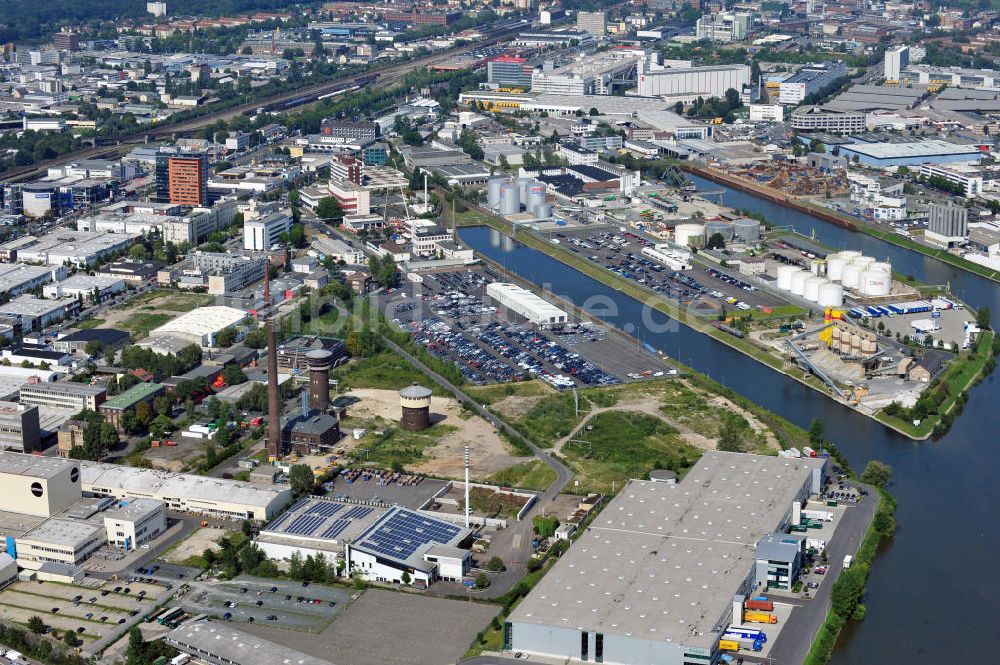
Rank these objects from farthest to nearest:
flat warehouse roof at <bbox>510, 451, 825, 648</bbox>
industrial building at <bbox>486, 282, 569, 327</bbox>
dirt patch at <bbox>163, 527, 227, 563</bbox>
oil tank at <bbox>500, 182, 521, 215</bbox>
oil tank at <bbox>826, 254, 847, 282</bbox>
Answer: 1. oil tank at <bbox>500, 182, 521, 215</bbox>
2. oil tank at <bbox>826, 254, 847, 282</bbox>
3. industrial building at <bbox>486, 282, 569, 327</bbox>
4. dirt patch at <bbox>163, 527, 227, 563</bbox>
5. flat warehouse roof at <bbox>510, 451, 825, 648</bbox>

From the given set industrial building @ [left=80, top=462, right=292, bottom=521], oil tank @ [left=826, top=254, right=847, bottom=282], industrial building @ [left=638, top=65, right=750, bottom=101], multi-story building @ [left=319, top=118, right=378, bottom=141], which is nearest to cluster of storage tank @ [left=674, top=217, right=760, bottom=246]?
oil tank @ [left=826, top=254, right=847, bottom=282]

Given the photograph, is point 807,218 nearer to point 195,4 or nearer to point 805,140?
point 805,140

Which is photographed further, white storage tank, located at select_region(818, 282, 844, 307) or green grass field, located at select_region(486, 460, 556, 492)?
white storage tank, located at select_region(818, 282, 844, 307)

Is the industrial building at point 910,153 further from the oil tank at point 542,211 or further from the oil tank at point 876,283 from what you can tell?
the oil tank at point 876,283

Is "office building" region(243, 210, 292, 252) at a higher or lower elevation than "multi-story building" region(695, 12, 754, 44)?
lower

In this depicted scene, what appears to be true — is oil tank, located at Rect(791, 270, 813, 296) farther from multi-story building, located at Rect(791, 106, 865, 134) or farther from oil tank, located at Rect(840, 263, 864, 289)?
multi-story building, located at Rect(791, 106, 865, 134)

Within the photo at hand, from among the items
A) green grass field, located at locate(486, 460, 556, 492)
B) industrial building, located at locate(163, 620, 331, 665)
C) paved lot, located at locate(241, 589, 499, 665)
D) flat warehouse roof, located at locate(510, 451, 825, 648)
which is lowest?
paved lot, located at locate(241, 589, 499, 665)

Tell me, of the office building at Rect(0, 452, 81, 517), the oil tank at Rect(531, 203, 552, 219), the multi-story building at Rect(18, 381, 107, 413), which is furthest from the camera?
the oil tank at Rect(531, 203, 552, 219)
